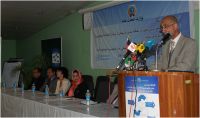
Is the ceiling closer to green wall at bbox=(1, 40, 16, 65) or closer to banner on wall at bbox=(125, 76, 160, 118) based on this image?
green wall at bbox=(1, 40, 16, 65)

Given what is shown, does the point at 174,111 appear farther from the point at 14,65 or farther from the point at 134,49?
the point at 14,65

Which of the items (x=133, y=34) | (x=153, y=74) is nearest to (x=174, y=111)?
(x=153, y=74)

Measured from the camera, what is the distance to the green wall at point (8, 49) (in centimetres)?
899

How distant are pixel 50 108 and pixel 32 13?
3.37 metres

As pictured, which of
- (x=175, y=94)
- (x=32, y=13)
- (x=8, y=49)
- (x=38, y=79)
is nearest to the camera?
(x=175, y=94)

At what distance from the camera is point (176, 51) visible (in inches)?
80.1

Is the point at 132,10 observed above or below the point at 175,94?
above

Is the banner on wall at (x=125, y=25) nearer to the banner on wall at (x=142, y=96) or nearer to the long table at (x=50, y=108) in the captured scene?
the long table at (x=50, y=108)

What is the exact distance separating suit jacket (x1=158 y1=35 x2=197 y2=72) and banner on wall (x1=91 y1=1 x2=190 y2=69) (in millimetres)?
1456

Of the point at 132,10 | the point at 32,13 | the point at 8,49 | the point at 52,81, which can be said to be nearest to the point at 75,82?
the point at 52,81

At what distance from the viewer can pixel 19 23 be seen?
6.55 m

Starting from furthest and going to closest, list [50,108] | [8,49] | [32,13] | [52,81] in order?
1. [8,49]
2. [32,13]
3. [52,81]
4. [50,108]

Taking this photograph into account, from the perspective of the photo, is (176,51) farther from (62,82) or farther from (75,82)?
(62,82)

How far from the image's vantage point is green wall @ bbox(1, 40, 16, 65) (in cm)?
899
